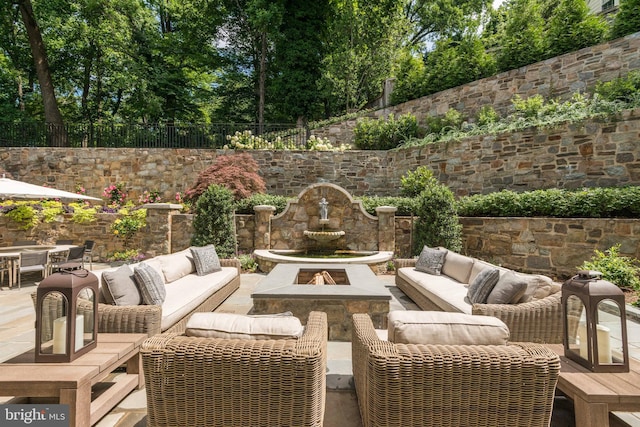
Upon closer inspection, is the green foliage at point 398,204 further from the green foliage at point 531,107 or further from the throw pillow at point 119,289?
the throw pillow at point 119,289

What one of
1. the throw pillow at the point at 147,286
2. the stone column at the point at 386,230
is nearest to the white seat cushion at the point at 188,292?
the throw pillow at the point at 147,286

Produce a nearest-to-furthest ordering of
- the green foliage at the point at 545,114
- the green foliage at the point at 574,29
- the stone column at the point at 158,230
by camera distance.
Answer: the green foliage at the point at 545,114
the stone column at the point at 158,230
the green foliage at the point at 574,29

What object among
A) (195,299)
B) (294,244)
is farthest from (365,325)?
(294,244)

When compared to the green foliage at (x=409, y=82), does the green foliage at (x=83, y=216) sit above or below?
below

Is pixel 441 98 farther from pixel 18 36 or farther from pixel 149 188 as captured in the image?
pixel 18 36

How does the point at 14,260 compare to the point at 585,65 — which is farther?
the point at 585,65

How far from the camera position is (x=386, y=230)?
8633mm

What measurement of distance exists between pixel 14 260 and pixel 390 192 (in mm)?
10678

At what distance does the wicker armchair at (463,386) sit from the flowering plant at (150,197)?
11.7m

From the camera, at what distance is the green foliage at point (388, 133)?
12.5m

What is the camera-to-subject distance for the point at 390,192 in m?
12.1

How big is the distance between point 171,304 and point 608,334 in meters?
4.16

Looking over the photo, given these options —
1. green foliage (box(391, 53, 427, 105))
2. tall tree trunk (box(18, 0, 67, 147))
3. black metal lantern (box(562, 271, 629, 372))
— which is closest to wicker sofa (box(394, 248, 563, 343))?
black metal lantern (box(562, 271, 629, 372))

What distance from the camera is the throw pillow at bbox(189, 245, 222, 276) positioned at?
18.5 feet
